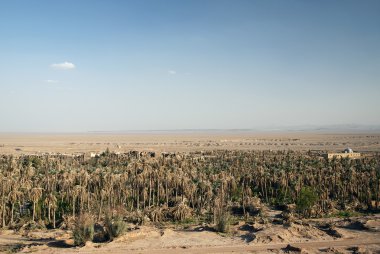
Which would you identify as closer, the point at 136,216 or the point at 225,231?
the point at 225,231

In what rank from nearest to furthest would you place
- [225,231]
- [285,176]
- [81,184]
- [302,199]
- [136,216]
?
[225,231]
[136,216]
[302,199]
[81,184]
[285,176]

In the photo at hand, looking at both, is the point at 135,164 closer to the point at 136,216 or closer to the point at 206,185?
the point at 206,185

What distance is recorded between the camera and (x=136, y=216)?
3400 centimetres

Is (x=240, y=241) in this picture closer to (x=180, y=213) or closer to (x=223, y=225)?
(x=223, y=225)

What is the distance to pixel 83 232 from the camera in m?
23.1

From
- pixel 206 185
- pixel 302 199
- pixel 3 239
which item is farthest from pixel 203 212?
pixel 3 239

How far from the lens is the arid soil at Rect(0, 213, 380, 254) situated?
71.2 ft

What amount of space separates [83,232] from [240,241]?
9977mm

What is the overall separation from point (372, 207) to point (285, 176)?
38.5 ft

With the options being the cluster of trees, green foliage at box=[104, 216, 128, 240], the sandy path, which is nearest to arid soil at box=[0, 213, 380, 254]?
the sandy path

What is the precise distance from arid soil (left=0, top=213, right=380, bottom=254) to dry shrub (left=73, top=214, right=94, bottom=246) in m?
0.65

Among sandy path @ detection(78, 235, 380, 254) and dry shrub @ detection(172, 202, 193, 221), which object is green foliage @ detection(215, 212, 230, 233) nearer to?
sandy path @ detection(78, 235, 380, 254)

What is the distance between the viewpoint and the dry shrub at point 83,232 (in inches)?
899

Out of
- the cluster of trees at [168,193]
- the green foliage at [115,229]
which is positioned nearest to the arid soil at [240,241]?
the green foliage at [115,229]
